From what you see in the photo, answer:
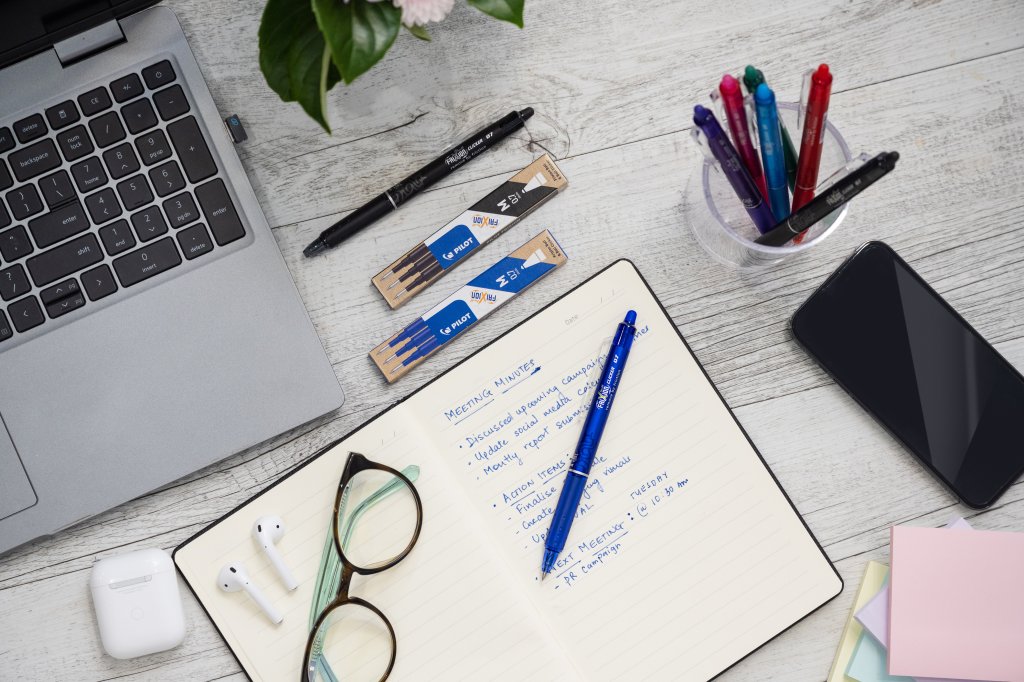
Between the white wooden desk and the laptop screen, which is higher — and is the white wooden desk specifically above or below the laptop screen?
below

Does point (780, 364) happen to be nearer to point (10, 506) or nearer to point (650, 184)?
point (650, 184)

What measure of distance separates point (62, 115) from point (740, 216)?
52 cm

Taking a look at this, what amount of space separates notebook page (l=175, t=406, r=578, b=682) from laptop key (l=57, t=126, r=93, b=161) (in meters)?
0.29

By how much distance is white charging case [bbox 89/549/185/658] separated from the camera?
1.96ft

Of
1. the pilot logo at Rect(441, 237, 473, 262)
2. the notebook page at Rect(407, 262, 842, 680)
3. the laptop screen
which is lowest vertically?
the notebook page at Rect(407, 262, 842, 680)

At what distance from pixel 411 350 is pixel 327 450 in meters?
0.10

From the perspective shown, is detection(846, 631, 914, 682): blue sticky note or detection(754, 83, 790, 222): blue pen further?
detection(846, 631, 914, 682): blue sticky note

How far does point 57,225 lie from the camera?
58cm

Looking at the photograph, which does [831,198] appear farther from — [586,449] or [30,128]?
[30,128]

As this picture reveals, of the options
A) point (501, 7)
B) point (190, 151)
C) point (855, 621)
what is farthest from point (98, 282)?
point (855, 621)

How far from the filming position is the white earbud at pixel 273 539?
0.60 metres

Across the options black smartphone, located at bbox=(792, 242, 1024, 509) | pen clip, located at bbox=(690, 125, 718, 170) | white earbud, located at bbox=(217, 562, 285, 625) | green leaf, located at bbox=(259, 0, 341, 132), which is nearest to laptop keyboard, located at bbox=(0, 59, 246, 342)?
green leaf, located at bbox=(259, 0, 341, 132)

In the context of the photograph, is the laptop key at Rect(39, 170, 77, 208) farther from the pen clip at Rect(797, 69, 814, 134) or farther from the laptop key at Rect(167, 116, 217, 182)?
the pen clip at Rect(797, 69, 814, 134)

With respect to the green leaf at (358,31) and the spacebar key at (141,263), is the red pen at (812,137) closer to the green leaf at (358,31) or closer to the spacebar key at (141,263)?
the green leaf at (358,31)
